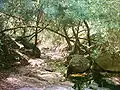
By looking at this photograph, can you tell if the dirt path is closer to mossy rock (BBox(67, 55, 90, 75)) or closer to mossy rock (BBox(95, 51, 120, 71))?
mossy rock (BBox(67, 55, 90, 75))

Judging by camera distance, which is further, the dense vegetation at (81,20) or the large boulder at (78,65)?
the large boulder at (78,65)

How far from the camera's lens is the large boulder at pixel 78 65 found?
12.6 meters

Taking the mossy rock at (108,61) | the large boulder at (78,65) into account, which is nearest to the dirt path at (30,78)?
the large boulder at (78,65)

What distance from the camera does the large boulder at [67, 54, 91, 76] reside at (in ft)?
41.4

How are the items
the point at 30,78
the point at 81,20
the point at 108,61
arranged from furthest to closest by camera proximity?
the point at 108,61, the point at 81,20, the point at 30,78

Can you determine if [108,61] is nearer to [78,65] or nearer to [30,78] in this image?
[78,65]

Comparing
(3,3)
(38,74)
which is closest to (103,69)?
(38,74)

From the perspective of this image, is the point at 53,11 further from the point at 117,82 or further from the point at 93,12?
the point at 117,82

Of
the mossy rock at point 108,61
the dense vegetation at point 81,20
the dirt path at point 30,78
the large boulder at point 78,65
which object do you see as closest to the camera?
the dirt path at point 30,78

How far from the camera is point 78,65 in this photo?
498 inches

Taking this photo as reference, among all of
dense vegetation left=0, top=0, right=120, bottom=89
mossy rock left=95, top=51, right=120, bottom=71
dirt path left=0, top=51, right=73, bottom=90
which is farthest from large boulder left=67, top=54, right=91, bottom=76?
mossy rock left=95, top=51, right=120, bottom=71

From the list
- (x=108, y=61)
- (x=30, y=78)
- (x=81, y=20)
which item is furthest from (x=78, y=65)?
(x=30, y=78)

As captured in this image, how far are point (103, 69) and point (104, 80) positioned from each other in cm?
161

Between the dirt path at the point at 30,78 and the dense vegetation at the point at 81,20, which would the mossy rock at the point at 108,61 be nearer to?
the dense vegetation at the point at 81,20
